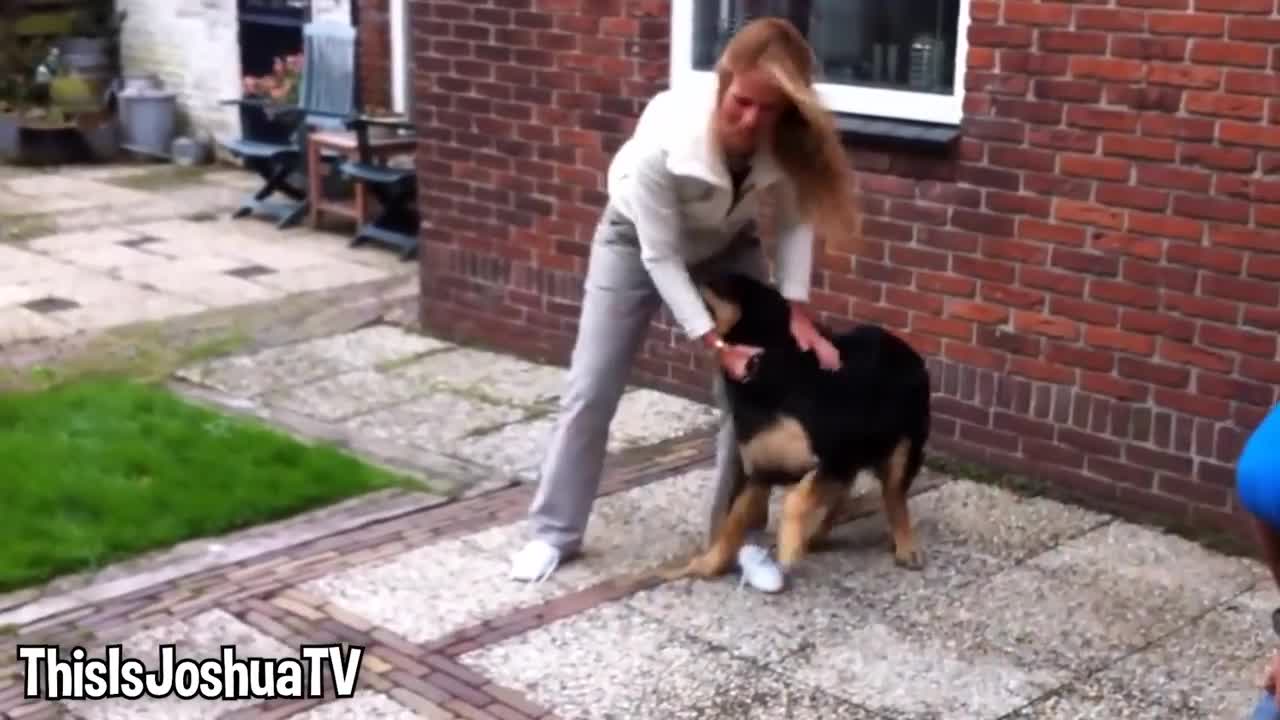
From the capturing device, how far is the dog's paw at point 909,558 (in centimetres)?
490

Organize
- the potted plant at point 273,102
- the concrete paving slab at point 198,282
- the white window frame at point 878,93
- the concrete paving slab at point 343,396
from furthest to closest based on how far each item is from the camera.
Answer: the potted plant at point 273,102 < the concrete paving slab at point 198,282 < the concrete paving slab at point 343,396 < the white window frame at point 878,93

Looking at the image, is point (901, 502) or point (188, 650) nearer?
point (188, 650)

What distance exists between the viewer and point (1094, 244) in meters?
5.33

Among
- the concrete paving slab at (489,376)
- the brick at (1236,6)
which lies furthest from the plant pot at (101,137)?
the brick at (1236,6)

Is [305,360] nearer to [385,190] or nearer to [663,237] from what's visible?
[385,190]

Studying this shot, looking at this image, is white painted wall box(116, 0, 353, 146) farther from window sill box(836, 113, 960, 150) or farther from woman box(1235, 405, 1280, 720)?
woman box(1235, 405, 1280, 720)

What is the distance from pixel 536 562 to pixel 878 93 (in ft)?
7.23

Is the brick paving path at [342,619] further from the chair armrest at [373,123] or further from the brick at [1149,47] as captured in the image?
the chair armrest at [373,123]

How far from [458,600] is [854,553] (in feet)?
3.94

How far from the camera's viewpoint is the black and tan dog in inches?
177

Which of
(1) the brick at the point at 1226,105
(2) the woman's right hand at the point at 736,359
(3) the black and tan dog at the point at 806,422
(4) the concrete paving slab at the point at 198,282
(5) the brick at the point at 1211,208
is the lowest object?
(4) the concrete paving slab at the point at 198,282

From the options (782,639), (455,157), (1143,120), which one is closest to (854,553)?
(782,639)

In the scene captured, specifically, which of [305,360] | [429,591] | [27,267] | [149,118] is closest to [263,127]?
[149,118]

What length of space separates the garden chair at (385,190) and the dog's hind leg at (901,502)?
5073 millimetres
